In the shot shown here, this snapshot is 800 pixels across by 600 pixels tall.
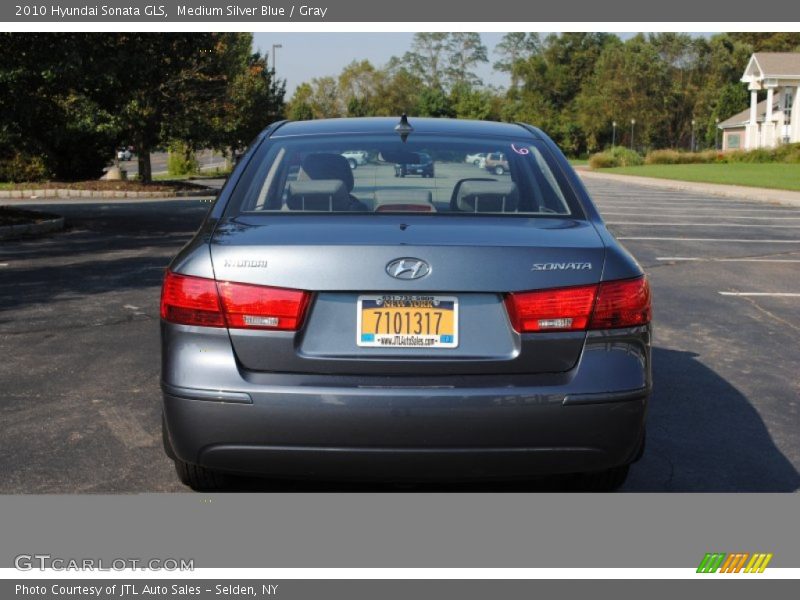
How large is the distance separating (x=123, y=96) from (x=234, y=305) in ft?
53.9

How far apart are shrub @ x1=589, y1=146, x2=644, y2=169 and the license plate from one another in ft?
234

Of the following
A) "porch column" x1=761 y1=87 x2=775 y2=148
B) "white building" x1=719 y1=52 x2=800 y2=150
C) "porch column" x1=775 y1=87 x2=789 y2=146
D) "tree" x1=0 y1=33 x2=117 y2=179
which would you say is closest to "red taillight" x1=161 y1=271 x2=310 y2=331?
"tree" x1=0 y1=33 x2=117 y2=179

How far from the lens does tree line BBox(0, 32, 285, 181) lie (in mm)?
16734

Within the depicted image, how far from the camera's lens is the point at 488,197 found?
4.57 metres

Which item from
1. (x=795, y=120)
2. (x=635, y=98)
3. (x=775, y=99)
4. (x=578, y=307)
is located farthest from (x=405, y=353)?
(x=635, y=98)

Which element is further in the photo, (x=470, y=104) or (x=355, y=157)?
(x=470, y=104)

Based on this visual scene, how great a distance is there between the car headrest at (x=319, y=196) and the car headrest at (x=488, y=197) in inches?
20.3

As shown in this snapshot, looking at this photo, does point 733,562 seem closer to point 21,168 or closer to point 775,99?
point 21,168

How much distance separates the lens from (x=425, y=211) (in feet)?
14.3

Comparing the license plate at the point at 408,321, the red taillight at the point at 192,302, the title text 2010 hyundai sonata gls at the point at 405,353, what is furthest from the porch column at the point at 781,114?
the red taillight at the point at 192,302

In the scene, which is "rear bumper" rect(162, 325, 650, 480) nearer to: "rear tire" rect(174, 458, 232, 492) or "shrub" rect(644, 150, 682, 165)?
"rear tire" rect(174, 458, 232, 492)

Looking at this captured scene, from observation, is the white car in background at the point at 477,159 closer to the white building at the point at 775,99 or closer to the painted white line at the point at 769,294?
the painted white line at the point at 769,294

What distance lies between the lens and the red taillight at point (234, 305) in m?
3.68
